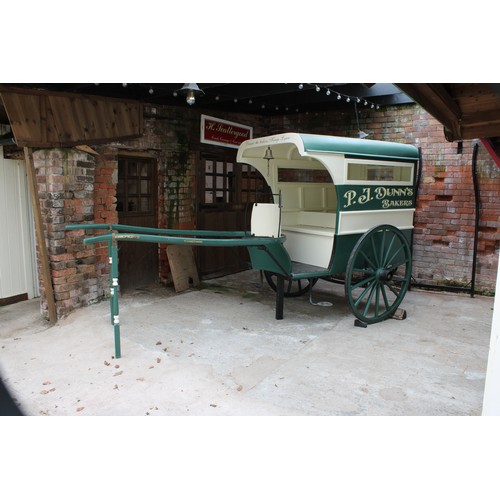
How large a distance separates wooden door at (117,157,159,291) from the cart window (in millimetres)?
Answer: 2849

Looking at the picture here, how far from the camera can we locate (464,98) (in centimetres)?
394

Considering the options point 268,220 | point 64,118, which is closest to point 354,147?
point 268,220

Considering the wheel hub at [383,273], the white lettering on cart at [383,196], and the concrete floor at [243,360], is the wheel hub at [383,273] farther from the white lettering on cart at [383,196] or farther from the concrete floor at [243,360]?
the white lettering on cart at [383,196]

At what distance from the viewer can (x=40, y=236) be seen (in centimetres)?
502

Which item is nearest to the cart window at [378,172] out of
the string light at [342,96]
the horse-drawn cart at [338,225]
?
the horse-drawn cart at [338,225]

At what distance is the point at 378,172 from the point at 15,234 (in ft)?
18.0

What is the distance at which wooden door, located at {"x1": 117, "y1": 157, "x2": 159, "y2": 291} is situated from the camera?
6.07 metres

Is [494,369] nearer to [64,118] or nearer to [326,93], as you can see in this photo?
[326,93]

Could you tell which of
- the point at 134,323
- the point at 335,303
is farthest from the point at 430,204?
the point at 134,323

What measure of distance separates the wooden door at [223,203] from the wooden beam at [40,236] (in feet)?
8.07

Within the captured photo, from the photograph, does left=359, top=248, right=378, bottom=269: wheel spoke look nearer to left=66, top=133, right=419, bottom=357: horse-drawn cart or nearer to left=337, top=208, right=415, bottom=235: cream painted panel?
left=66, top=133, right=419, bottom=357: horse-drawn cart

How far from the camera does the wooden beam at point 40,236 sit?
16.3 ft

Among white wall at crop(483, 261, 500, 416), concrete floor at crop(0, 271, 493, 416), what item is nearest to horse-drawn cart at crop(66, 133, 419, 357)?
concrete floor at crop(0, 271, 493, 416)

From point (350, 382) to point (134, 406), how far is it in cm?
174
